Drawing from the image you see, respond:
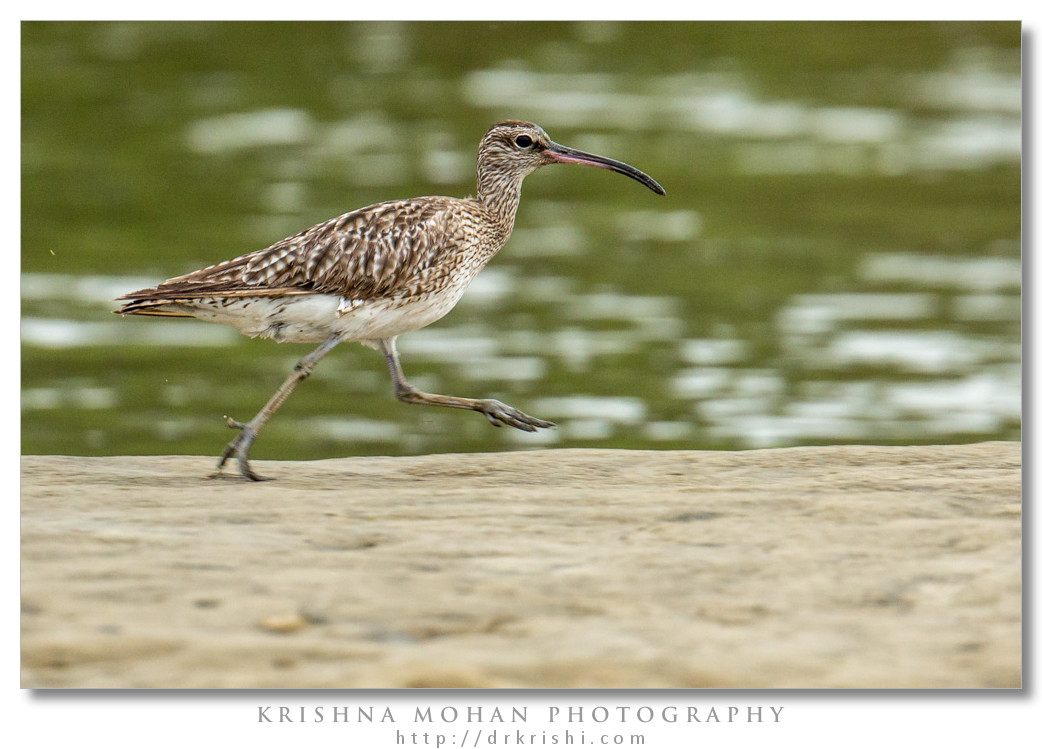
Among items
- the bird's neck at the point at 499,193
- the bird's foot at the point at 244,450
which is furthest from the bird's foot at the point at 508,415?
the bird's foot at the point at 244,450

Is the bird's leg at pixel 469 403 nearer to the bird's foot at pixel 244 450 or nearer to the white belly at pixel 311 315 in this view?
the white belly at pixel 311 315

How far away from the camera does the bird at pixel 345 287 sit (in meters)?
8.85

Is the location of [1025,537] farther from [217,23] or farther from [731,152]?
[731,152]

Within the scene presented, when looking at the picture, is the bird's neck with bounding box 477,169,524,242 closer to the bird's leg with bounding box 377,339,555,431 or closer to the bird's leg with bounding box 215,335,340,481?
the bird's leg with bounding box 377,339,555,431

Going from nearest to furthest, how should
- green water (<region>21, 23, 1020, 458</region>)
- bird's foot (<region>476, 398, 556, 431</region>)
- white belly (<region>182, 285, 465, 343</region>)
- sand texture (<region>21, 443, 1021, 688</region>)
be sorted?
sand texture (<region>21, 443, 1021, 688</region>), white belly (<region>182, 285, 465, 343</region>), bird's foot (<region>476, 398, 556, 431</region>), green water (<region>21, 23, 1020, 458</region>)

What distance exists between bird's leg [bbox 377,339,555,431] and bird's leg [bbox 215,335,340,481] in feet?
2.73

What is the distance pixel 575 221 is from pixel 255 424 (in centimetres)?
1276

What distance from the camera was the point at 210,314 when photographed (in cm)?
897

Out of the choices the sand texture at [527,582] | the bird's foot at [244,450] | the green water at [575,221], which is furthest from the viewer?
the green water at [575,221]

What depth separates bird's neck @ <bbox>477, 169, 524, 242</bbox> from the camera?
10445mm

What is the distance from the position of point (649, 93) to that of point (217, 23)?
9335 mm

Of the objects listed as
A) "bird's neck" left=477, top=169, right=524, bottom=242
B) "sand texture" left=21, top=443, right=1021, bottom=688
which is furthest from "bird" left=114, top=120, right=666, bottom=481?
"sand texture" left=21, top=443, right=1021, bottom=688

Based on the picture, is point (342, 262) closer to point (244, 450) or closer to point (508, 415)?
point (244, 450)

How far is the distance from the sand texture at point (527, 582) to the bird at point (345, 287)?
1.08 meters
